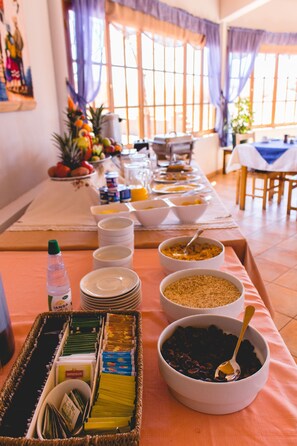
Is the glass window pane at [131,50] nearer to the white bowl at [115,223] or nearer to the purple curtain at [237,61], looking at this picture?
the purple curtain at [237,61]

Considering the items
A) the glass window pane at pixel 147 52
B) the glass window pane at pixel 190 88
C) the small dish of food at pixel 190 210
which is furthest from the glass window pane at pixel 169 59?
the small dish of food at pixel 190 210

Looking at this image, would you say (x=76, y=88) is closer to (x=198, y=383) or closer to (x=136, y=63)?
(x=136, y=63)

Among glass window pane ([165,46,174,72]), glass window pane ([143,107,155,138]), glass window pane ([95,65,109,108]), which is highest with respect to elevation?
glass window pane ([165,46,174,72])

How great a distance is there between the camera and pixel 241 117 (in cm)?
522

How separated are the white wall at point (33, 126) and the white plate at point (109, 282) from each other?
106 cm

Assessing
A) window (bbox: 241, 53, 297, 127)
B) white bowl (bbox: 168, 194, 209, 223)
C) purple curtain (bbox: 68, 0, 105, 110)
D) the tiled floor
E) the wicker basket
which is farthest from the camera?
window (bbox: 241, 53, 297, 127)

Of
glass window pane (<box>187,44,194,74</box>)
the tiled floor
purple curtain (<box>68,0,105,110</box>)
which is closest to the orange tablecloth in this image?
the tiled floor

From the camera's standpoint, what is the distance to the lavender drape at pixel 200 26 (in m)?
3.36

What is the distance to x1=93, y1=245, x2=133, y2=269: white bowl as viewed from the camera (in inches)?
35.4

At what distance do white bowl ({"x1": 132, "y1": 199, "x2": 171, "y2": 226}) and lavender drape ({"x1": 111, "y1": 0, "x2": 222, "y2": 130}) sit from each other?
2.54 meters

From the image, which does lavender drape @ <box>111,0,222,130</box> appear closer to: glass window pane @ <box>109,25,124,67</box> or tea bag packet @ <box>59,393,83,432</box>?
glass window pane @ <box>109,25,124,67</box>

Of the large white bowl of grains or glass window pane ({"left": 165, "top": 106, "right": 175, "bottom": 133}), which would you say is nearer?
the large white bowl of grains

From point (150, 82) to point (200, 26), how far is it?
105 centimetres

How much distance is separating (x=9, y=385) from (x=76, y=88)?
2.77 m
